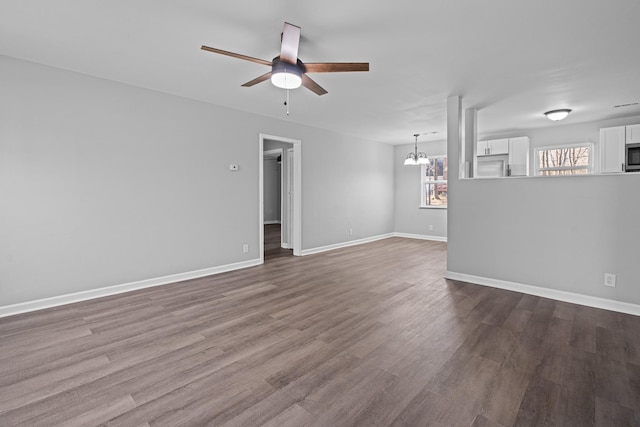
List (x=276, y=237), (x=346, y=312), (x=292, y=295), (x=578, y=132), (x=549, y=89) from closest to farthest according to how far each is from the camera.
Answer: (x=346, y=312), (x=292, y=295), (x=549, y=89), (x=578, y=132), (x=276, y=237)

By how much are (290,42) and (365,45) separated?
760 millimetres

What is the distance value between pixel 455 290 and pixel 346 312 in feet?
5.37

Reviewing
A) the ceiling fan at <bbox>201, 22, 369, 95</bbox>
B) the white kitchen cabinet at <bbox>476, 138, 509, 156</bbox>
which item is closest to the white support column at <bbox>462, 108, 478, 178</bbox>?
the white kitchen cabinet at <bbox>476, 138, 509, 156</bbox>

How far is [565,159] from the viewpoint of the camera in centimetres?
593

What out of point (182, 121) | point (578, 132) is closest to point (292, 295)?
point (182, 121)

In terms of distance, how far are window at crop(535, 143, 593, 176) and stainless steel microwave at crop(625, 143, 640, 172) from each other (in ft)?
2.15

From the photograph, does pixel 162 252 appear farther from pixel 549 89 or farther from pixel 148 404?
pixel 549 89

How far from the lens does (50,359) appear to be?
2.26 metres

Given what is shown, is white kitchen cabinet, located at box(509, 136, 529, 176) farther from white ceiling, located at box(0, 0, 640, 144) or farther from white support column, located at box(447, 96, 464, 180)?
white support column, located at box(447, 96, 464, 180)

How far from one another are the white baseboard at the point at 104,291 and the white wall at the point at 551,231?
3.61 metres

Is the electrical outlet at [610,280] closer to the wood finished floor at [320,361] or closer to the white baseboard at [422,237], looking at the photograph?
the wood finished floor at [320,361]

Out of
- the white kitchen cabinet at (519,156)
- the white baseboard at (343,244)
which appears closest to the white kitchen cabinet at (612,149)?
the white kitchen cabinet at (519,156)

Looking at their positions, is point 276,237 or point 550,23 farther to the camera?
point 276,237

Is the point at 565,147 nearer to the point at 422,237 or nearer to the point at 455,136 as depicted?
the point at 455,136
